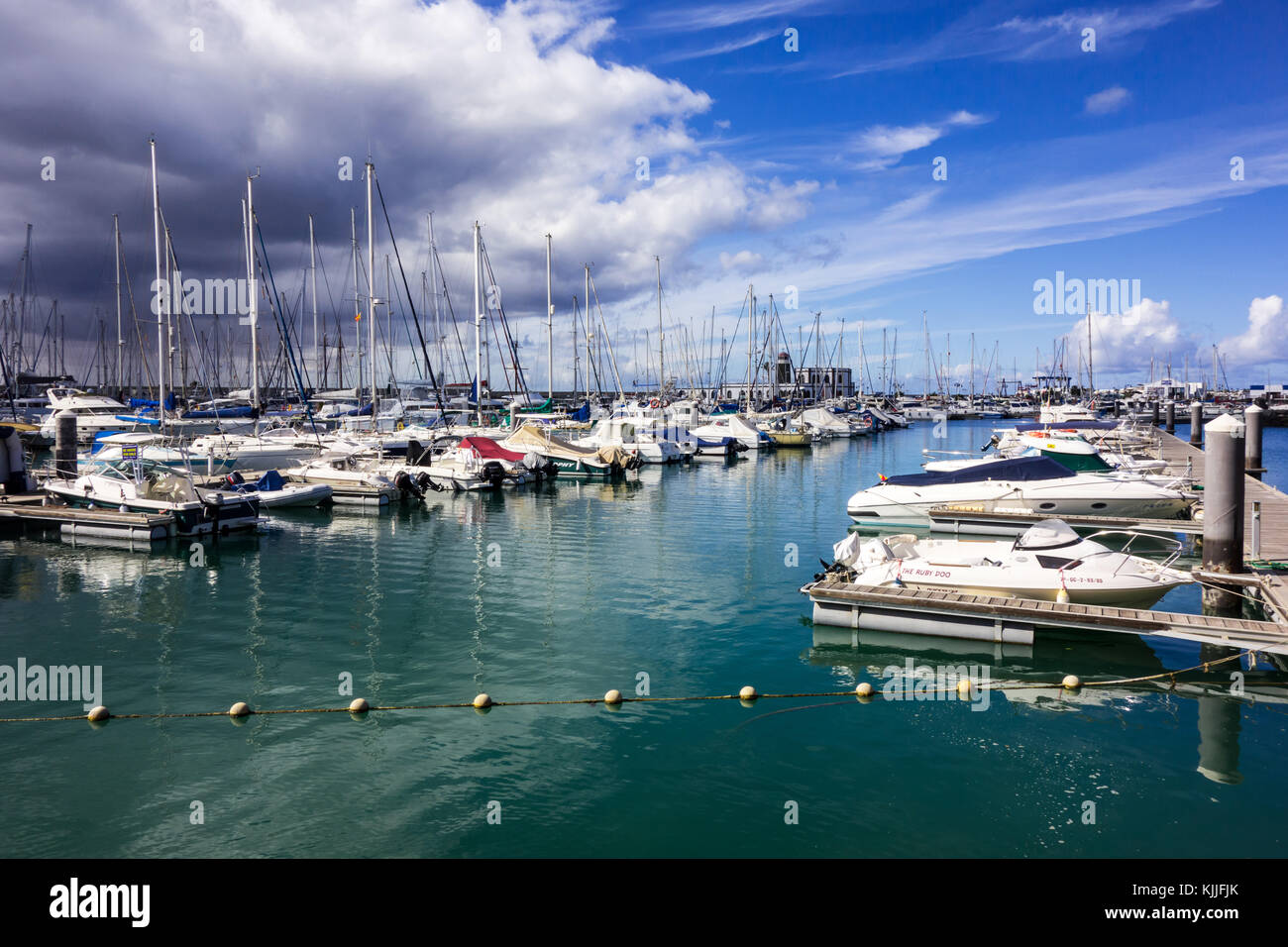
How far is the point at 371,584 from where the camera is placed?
22656 millimetres

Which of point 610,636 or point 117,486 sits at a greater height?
point 117,486

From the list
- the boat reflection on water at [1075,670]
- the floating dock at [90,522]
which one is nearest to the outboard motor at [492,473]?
the floating dock at [90,522]

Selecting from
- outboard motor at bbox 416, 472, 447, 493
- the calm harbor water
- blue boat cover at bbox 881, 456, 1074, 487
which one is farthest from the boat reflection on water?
outboard motor at bbox 416, 472, 447, 493

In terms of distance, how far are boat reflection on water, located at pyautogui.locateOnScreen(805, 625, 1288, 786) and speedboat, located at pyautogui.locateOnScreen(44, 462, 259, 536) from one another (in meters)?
22.8

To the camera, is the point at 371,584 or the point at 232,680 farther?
the point at 371,584

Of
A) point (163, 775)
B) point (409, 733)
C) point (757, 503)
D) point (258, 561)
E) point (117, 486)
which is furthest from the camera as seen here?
point (757, 503)

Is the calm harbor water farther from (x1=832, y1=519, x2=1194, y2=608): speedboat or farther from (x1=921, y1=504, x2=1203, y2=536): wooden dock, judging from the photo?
(x1=921, y1=504, x2=1203, y2=536): wooden dock

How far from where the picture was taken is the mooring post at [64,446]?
33.2 m

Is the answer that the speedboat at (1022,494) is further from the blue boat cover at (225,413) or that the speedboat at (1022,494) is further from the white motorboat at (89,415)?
the white motorboat at (89,415)

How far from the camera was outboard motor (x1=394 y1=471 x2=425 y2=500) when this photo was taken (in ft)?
128

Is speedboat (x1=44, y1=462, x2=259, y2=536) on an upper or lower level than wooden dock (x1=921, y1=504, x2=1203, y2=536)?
upper
